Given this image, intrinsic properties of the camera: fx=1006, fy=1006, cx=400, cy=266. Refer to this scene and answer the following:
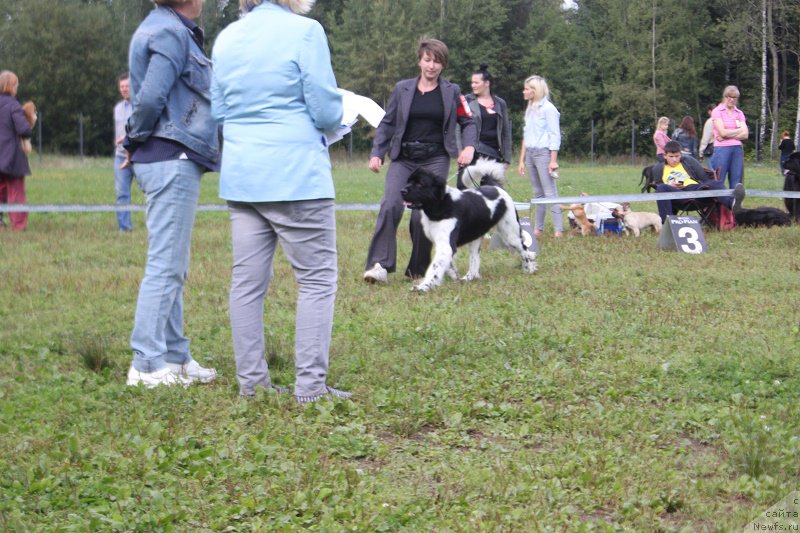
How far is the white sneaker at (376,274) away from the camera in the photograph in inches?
348

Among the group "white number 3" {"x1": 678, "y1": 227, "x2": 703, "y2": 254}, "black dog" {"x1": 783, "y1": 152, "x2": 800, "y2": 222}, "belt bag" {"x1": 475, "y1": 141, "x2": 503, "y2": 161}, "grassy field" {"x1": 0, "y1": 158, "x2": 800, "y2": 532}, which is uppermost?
"belt bag" {"x1": 475, "y1": 141, "x2": 503, "y2": 161}

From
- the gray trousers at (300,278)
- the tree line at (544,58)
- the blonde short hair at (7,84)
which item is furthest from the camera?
the tree line at (544,58)

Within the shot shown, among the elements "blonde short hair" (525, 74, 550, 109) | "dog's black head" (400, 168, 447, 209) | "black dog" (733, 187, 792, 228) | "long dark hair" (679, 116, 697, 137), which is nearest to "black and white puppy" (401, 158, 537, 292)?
"dog's black head" (400, 168, 447, 209)

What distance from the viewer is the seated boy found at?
12.9m

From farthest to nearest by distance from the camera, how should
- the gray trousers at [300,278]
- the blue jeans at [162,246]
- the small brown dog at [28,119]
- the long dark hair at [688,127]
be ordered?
the long dark hair at [688,127] → the small brown dog at [28,119] → the blue jeans at [162,246] → the gray trousers at [300,278]

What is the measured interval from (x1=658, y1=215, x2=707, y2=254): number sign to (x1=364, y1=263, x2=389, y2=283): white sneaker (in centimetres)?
376

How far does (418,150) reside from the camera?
880cm

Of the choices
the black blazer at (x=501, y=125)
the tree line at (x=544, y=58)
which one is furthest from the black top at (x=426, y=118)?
the tree line at (x=544, y=58)

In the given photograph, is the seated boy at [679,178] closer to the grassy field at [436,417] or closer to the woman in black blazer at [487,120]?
the woman in black blazer at [487,120]

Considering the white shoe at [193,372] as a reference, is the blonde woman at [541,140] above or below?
above

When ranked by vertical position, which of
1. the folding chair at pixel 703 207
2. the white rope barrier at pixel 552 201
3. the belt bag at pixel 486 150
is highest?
the belt bag at pixel 486 150

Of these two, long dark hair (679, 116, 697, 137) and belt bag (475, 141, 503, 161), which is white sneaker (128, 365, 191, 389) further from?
long dark hair (679, 116, 697, 137)

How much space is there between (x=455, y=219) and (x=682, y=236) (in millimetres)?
3467

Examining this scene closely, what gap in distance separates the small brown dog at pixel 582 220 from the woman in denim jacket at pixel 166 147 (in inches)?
321
